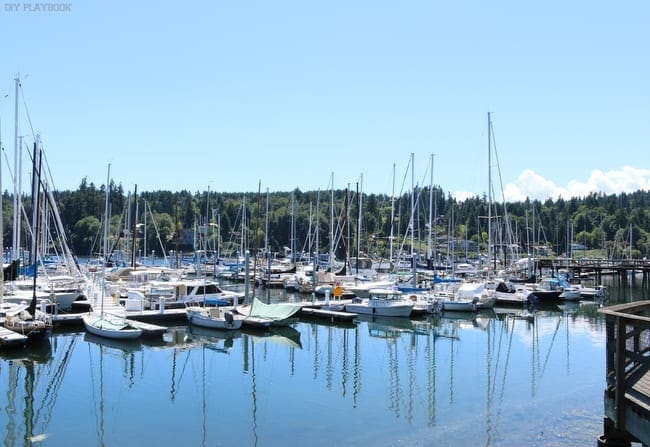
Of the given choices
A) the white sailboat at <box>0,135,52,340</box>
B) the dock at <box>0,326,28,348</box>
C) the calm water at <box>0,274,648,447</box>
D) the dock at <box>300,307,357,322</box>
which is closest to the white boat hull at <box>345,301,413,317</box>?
the dock at <box>300,307,357,322</box>

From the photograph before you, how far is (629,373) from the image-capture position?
1295 cm

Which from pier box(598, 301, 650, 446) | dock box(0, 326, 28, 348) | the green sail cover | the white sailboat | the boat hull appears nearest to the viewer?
pier box(598, 301, 650, 446)

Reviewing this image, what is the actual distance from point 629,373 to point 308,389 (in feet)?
53.5

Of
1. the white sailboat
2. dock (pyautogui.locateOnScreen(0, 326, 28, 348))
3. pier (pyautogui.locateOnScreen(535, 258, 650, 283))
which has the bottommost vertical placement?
dock (pyautogui.locateOnScreen(0, 326, 28, 348))

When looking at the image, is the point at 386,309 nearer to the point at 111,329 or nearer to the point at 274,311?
the point at 274,311

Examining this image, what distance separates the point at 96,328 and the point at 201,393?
46.0 ft

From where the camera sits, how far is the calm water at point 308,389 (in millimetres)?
20703

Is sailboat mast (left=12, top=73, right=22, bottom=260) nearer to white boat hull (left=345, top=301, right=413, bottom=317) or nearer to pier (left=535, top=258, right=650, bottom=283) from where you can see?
white boat hull (left=345, top=301, right=413, bottom=317)

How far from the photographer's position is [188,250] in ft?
568

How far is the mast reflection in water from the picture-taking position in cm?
2075

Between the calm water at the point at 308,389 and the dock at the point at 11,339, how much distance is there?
2.10 ft

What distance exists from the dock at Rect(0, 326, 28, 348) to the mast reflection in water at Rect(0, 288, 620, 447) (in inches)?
28.4

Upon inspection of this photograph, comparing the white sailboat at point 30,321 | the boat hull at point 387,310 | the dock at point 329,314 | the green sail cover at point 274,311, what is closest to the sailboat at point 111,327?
the white sailboat at point 30,321

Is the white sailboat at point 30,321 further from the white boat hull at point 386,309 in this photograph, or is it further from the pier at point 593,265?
the pier at point 593,265
